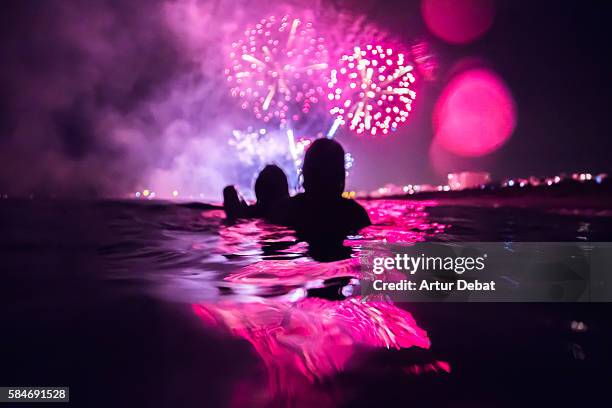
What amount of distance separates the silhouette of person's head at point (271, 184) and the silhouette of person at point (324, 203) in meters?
1.87

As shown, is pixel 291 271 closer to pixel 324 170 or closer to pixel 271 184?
pixel 324 170

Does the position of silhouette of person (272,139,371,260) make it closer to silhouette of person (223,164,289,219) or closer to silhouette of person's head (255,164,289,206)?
silhouette of person (223,164,289,219)

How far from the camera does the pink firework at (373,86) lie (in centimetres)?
2069

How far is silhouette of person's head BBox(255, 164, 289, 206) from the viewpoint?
9195mm

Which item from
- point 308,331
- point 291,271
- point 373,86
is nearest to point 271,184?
point 291,271

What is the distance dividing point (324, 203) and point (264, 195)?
305 centimetres

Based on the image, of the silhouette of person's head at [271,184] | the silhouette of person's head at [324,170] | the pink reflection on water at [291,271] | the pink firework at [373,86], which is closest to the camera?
the pink reflection on water at [291,271]

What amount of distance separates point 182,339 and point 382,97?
21223 mm

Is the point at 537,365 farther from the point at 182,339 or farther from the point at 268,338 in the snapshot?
the point at 182,339

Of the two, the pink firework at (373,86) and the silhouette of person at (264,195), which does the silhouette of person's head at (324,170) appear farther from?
the pink firework at (373,86)

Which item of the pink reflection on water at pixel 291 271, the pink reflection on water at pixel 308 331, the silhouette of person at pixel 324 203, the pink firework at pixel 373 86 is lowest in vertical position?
the pink reflection on water at pixel 308 331

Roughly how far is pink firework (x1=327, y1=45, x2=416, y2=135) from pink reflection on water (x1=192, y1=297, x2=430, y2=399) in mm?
19555

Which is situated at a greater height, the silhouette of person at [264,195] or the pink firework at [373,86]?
the pink firework at [373,86]

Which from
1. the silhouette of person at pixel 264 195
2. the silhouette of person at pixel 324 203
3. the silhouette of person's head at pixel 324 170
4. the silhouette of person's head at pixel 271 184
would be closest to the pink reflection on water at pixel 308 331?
the silhouette of person at pixel 324 203
